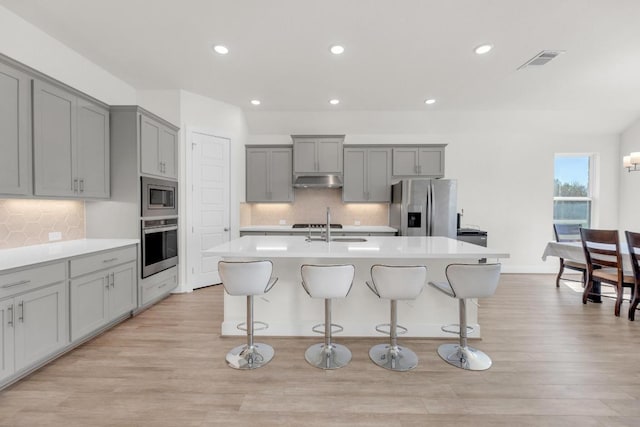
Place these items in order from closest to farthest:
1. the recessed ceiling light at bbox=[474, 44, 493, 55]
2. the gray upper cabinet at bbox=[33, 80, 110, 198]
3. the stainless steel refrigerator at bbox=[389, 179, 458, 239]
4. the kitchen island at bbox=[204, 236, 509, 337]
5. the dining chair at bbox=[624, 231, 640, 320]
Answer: the gray upper cabinet at bbox=[33, 80, 110, 198]
the kitchen island at bbox=[204, 236, 509, 337]
the recessed ceiling light at bbox=[474, 44, 493, 55]
the dining chair at bbox=[624, 231, 640, 320]
the stainless steel refrigerator at bbox=[389, 179, 458, 239]

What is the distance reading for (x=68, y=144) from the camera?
276cm

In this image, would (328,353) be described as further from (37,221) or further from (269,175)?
(269,175)

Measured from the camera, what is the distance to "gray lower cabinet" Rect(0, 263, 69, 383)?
1.96m

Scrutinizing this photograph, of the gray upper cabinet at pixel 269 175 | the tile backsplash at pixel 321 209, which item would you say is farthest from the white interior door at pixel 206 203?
the tile backsplash at pixel 321 209

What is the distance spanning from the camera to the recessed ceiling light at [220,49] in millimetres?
3043

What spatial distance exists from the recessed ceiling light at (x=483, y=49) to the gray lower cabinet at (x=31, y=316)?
4.39 meters

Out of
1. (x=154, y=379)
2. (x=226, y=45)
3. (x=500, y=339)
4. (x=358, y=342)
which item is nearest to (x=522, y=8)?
(x=226, y=45)

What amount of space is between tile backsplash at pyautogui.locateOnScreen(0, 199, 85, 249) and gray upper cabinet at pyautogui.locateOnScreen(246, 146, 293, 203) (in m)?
2.56

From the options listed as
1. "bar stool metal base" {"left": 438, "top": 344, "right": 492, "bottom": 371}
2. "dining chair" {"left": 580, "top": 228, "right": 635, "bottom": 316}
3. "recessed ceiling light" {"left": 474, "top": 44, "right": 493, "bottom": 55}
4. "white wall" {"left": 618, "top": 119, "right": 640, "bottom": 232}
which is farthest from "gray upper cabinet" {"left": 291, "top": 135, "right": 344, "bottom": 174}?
"white wall" {"left": 618, "top": 119, "right": 640, "bottom": 232}

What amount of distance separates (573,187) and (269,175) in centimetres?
596

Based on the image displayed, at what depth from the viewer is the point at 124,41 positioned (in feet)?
9.88

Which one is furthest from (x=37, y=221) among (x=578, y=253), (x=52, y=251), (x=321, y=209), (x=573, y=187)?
(x=573, y=187)

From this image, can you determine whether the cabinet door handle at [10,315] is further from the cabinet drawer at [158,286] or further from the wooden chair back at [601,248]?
the wooden chair back at [601,248]

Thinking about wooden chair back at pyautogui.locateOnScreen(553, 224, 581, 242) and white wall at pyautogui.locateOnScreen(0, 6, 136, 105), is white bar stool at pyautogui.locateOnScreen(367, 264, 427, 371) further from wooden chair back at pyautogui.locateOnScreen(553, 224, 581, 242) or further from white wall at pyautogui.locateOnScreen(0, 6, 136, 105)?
wooden chair back at pyautogui.locateOnScreen(553, 224, 581, 242)
